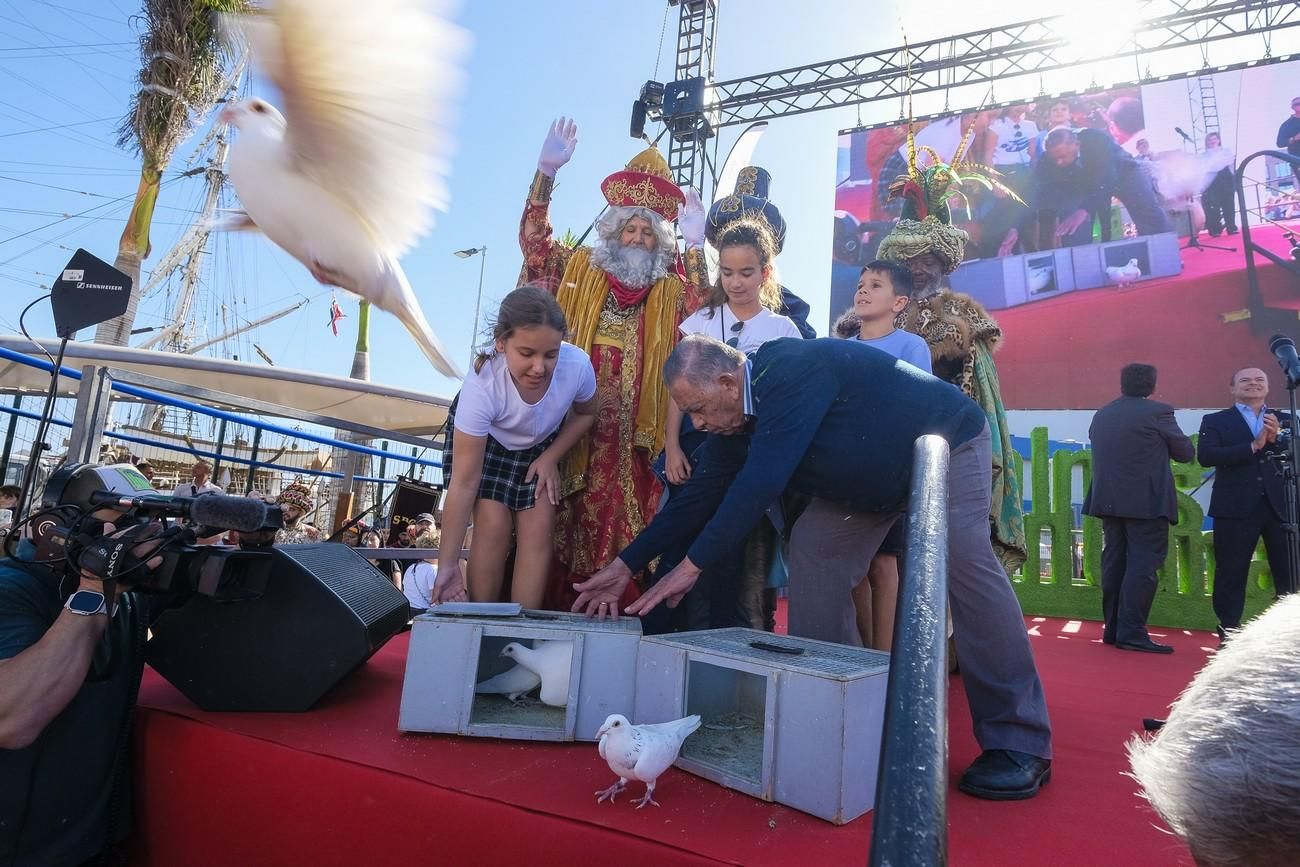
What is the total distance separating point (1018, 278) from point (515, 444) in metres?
16.8

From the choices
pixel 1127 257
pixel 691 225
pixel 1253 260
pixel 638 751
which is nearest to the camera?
pixel 638 751

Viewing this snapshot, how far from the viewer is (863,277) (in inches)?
96.0

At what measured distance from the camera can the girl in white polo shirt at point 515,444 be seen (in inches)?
83.4

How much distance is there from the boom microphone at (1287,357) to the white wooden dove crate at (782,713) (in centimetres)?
303

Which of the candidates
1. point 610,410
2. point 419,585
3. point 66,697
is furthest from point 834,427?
point 419,585

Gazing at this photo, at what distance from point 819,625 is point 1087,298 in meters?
17.0

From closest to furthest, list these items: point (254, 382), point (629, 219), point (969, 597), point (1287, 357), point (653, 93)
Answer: point (969, 597) < point (629, 219) < point (1287, 357) < point (254, 382) < point (653, 93)

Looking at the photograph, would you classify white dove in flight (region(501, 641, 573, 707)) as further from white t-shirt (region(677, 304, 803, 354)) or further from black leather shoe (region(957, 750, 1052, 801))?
white t-shirt (region(677, 304, 803, 354))

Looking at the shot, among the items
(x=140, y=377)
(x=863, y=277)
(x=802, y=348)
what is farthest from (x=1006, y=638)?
(x=140, y=377)

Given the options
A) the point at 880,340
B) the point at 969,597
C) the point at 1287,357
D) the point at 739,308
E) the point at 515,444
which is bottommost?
the point at 969,597

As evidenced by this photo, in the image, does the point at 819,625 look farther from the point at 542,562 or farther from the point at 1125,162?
the point at 1125,162

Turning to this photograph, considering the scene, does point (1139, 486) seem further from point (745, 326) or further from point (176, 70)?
point (176, 70)

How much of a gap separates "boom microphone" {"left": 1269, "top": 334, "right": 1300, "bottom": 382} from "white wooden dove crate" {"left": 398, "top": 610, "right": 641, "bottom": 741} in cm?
335

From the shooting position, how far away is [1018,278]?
642 inches
